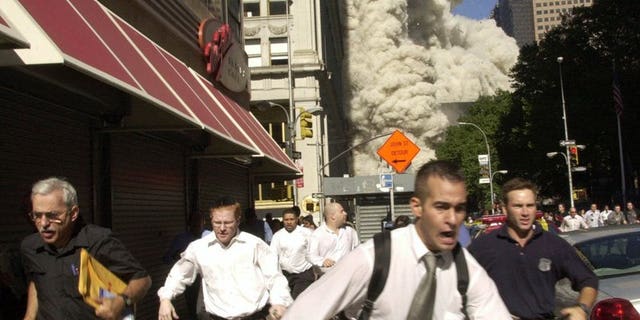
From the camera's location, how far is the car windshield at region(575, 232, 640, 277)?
6.15 m

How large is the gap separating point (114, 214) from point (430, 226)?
7.04 m

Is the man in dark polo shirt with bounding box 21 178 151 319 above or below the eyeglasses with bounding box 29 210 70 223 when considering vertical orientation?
below

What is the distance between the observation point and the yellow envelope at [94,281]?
3936 millimetres

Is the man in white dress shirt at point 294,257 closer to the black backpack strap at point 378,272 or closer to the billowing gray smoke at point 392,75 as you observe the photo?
the black backpack strap at point 378,272

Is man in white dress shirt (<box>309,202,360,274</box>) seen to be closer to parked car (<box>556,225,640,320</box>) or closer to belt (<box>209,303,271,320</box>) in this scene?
parked car (<box>556,225,640,320</box>)

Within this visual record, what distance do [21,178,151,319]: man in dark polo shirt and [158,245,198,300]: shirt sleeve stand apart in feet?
5.20

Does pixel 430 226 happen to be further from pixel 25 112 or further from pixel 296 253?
pixel 296 253

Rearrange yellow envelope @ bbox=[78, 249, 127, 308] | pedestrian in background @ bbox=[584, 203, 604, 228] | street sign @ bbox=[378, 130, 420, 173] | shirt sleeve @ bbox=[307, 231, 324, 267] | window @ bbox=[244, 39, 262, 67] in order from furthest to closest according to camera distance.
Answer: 1. window @ bbox=[244, 39, 262, 67]
2. pedestrian in background @ bbox=[584, 203, 604, 228]
3. street sign @ bbox=[378, 130, 420, 173]
4. shirt sleeve @ bbox=[307, 231, 324, 267]
5. yellow envelope @ bbox=[78, 249, 127, 308]

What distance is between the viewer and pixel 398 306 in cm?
288

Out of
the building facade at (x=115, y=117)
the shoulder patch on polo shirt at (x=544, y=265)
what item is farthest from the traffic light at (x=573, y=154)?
the shoulder patch on polo shirt at (x=544, y=265)

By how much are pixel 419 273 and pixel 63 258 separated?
203 centimetres

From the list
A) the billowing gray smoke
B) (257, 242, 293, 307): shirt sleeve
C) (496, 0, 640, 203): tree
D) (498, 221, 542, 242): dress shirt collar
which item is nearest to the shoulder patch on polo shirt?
(498, 221, 542, 242): dress shirt collar

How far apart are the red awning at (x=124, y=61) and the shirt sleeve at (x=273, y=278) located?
187 centimetres

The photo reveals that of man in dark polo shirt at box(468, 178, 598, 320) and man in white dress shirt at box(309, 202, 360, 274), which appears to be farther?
man in white dress shirt at box(309, 202, 360, 274)
